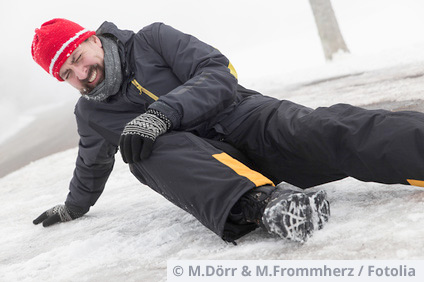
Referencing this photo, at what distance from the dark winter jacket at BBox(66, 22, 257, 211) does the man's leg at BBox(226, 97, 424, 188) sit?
7.3 inches

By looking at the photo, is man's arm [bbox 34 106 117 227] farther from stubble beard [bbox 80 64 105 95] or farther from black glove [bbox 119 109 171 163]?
black glove [bbox 119 109 171 163]

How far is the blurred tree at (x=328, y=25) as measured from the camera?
24.7 ft

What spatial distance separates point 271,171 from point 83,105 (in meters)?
0.97

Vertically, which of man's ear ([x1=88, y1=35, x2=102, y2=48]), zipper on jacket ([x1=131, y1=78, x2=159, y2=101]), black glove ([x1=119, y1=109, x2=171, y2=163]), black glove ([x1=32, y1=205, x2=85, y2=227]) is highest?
man's ear ([x1=88, y1=35, x2=102, y2=48])

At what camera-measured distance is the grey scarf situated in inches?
86.7

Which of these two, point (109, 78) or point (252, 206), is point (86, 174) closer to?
point (109, 78)

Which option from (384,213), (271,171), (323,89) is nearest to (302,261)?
(384,213)

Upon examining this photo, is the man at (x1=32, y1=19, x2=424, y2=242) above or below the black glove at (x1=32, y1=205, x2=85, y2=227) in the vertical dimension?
above

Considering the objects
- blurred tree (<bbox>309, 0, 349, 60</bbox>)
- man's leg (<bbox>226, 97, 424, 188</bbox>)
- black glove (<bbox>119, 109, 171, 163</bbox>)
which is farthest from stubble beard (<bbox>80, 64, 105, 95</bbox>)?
blurred tree (<bbox>309, 0, 349, 60</bbox>)

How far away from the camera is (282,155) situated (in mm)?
2064

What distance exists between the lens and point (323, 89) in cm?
516

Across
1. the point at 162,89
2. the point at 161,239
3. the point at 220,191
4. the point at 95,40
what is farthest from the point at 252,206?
the point at 95,40

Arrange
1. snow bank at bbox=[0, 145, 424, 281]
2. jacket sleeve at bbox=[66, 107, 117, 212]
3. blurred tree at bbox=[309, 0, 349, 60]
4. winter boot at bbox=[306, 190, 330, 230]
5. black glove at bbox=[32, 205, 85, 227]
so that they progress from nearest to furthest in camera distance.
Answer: snow bank at bbox=[0, 145, 424, 281], winter boot at bbox=[306, 190, 330, 230], jacket sleeve at bbox=[66, 107, 117, 212], black glove at bbox=[32, 205, 85, 227], blurred tree at bbox=[309, 0, 349, 60]

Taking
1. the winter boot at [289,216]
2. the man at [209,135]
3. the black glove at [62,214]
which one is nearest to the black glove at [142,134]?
the man at [209,135]
